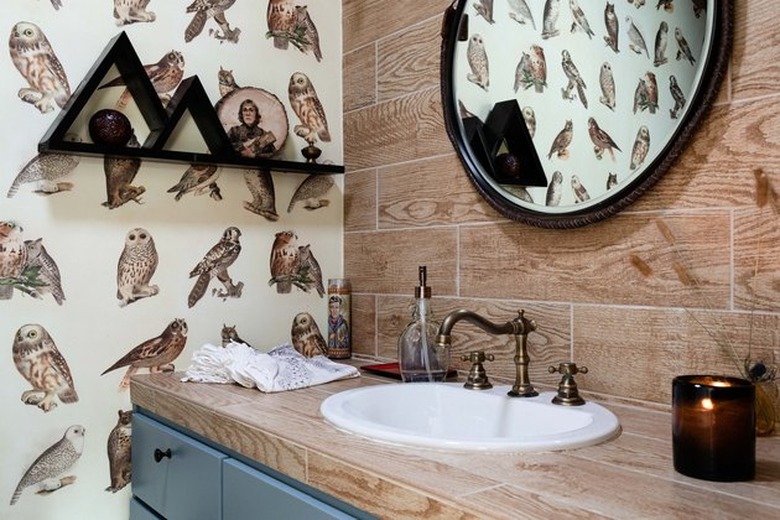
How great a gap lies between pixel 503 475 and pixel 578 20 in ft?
3.07

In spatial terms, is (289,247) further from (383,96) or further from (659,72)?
(659,72)

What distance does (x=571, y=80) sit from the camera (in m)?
1.38

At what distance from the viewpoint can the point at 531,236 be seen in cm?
146

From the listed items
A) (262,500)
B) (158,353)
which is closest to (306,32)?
(158,353)

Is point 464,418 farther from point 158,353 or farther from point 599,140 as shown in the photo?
point 158,353

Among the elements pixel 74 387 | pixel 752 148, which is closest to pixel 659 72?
pixel 752 148

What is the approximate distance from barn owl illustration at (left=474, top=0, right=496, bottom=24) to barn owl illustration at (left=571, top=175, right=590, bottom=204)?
1.45 feet

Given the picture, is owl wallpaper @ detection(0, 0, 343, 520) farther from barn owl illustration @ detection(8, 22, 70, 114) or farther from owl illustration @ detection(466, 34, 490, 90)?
owl illustration @ detection(466, 34, 490, 90)

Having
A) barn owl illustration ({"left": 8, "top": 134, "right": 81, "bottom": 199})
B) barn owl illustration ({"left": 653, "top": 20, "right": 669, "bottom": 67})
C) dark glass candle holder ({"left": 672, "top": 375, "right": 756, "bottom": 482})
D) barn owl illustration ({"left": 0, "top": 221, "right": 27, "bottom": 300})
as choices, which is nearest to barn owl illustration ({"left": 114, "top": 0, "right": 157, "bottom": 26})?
barn owl illustration ({"left": 8, "top": 134, "right": 81, "bottom": 199})

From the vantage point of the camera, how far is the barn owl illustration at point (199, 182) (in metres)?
1.73

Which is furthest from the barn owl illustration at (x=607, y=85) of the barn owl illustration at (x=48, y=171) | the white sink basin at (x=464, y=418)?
the barn owl illustration at (x=48, y=171)

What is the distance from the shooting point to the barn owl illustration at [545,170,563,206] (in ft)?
4.58

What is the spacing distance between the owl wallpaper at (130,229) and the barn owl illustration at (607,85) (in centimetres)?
89

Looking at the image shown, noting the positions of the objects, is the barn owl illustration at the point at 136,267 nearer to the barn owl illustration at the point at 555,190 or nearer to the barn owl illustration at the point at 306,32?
the barn owl illustration at the point at 306,32
